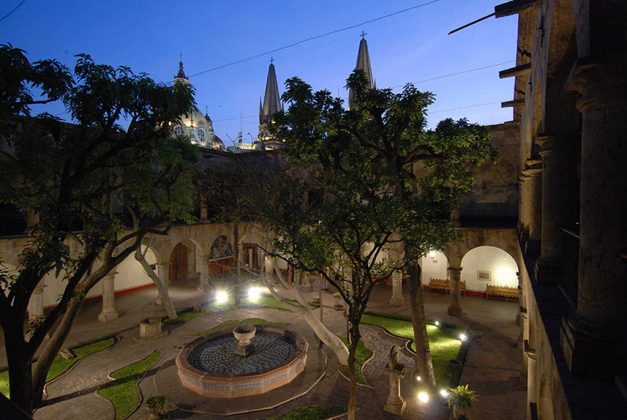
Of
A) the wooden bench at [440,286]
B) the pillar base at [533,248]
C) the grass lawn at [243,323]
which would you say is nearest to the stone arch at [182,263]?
the grass lawn at [243,323]

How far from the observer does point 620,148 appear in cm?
298

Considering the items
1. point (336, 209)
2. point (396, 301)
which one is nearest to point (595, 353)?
point (336, 209)

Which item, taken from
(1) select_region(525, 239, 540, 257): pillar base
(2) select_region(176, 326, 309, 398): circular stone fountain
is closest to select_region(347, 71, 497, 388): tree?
(1) select_region(525, 239, 540, 257): pillar base

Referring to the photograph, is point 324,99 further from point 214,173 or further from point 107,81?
point 214,173

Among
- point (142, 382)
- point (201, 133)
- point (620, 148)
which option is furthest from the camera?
point (201, 133)

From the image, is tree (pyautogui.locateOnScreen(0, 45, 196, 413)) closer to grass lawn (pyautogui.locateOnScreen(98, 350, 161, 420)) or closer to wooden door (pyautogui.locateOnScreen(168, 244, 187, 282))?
grass lawn (pyautogui.locateOnScreen(98, 350, 161, 420))

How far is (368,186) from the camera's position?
825 centimetres

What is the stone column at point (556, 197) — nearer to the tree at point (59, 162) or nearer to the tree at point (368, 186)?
the tree at point (368, 186)

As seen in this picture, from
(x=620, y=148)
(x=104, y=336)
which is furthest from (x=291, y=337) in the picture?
(x=620, y=148)

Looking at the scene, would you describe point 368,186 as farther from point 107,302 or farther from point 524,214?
point 107,302

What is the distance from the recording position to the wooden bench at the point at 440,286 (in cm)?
2086

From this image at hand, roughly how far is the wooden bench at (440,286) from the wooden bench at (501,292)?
1496 mm

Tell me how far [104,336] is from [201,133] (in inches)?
1849

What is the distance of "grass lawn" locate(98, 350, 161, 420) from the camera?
940cm
